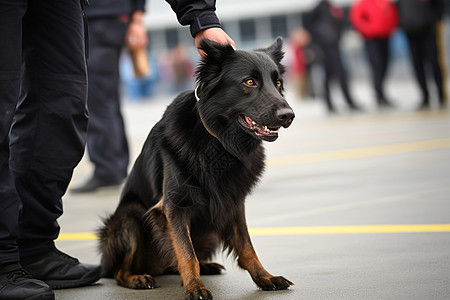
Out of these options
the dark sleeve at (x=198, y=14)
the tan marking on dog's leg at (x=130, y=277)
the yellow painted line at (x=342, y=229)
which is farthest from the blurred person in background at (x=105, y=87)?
the dark sleeve at (x=198, y=14)

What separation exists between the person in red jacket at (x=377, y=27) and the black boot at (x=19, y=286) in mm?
12186

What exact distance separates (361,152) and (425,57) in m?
6.29

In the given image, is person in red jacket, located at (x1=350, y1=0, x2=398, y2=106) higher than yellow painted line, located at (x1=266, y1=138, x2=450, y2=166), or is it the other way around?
person in red jacket, located at (x1=350, y1=0, x2=398, y2=106)

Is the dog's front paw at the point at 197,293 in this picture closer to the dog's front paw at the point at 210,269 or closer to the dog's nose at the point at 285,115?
the dog's front paw at the point at 210,269

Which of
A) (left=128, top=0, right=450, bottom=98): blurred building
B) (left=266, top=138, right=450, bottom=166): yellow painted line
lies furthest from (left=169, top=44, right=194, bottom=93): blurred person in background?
(left=266, top=138, right=450, bottom=166): yellow painted line

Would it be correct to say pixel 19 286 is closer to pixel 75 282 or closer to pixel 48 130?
pixel 75 282

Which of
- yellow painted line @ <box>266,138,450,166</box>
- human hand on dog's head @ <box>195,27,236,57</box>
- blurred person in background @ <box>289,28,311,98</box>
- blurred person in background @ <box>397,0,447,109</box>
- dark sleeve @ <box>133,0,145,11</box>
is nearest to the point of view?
human hand on dog's head @ <box>195,27,236,57</box>

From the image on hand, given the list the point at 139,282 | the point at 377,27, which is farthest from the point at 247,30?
the point at 139,282

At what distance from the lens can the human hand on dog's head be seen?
3426mm

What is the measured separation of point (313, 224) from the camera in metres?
4.87

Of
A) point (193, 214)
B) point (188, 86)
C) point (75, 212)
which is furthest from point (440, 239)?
point (188, 86)

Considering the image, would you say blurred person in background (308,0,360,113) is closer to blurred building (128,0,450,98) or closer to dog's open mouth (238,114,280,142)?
dog's open mouth (238,114,280,142)

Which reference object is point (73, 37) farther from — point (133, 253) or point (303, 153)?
point (303, 153)

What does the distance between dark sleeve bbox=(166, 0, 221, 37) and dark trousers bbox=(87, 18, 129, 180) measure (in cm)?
370
